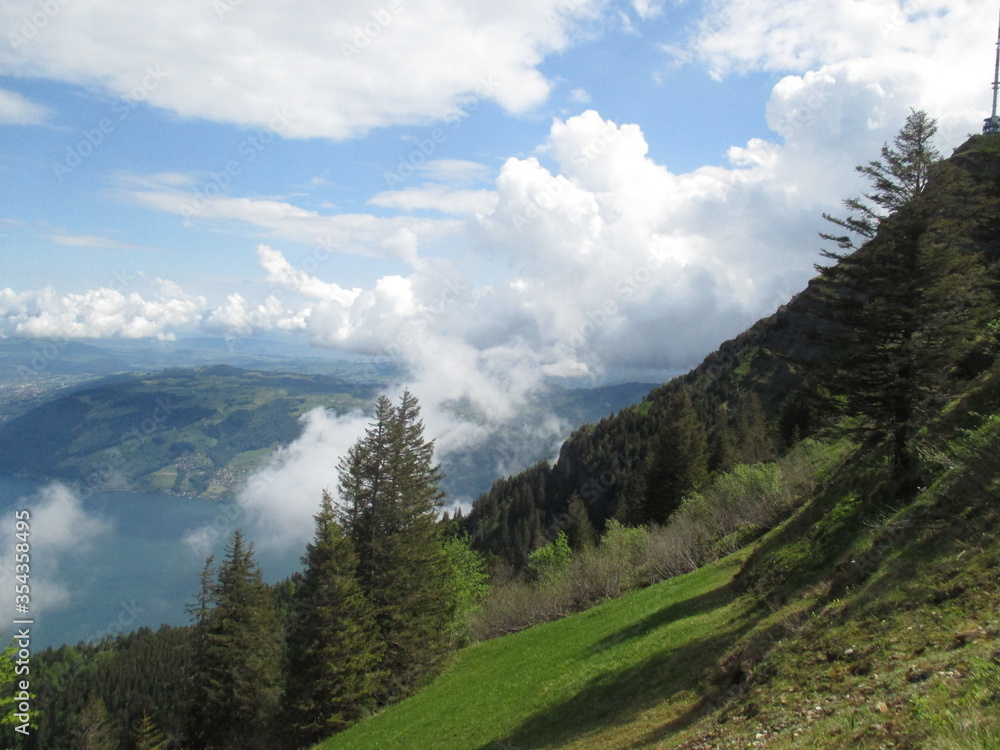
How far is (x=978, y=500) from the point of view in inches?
401

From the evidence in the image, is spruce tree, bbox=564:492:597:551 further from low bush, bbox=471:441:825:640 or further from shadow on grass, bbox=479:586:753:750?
shadow on grass, bbox=479:586:753:750

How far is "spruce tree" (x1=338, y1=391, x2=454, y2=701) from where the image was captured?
3008 cm

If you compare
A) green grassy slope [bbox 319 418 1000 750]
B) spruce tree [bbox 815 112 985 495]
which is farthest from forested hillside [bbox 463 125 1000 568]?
green grassy slope [bbox 319 418 1000 750]

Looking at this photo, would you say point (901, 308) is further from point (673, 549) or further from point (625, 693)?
point (673, 549)

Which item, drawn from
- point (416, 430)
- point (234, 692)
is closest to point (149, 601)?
point (234, 692)

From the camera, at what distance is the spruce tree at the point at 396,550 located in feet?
98.7

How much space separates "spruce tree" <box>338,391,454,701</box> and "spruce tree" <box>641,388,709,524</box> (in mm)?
35917

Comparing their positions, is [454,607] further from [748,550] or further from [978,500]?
[978,500]

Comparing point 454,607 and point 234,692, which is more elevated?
point 454,607

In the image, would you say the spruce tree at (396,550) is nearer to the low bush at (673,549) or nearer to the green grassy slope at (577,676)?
the green grassy slope at (577,676)

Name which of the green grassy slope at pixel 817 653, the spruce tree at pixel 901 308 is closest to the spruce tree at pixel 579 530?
the green grassy slope at pixel 817 653

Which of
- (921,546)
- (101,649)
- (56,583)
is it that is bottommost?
(101,649)

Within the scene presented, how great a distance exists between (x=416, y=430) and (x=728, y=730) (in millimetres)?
28699

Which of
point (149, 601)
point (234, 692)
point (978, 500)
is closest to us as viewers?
point (978, 500)
